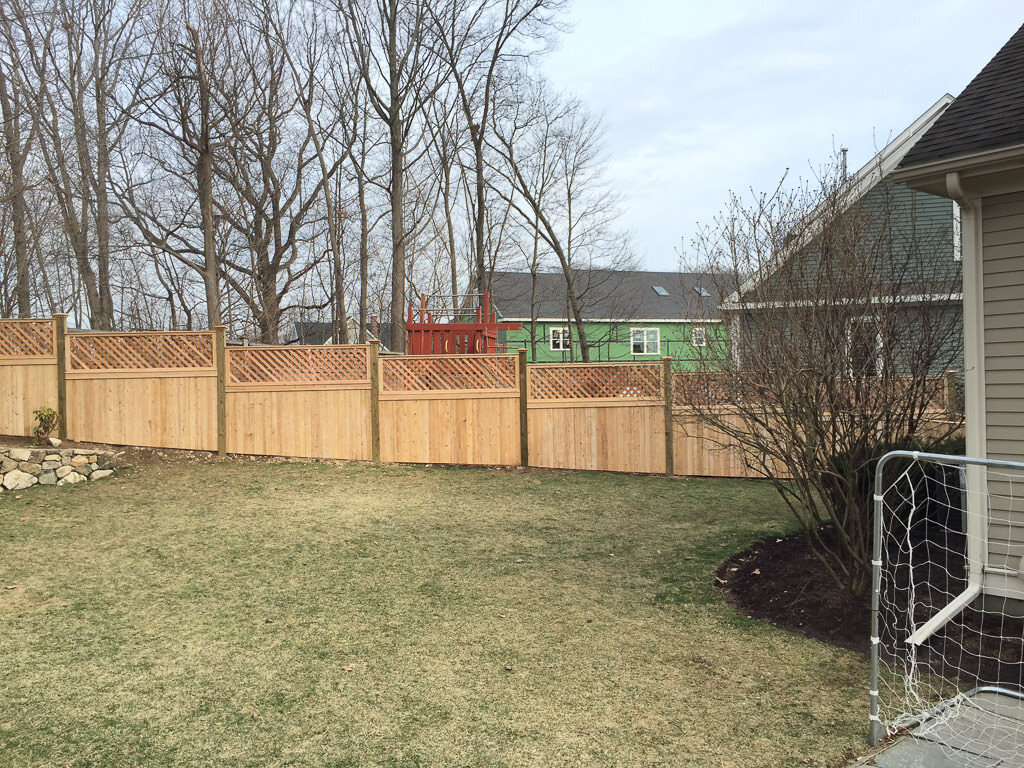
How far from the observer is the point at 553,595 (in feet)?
17.5

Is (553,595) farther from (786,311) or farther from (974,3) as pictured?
(974,3)

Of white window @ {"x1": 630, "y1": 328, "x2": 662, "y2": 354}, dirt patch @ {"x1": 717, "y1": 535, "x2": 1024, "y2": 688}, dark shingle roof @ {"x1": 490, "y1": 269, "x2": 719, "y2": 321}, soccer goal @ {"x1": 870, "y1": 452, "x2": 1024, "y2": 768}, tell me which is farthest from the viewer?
white window @ {"x1": 630, "y1": 328, "x2": 662, "y2": 354}

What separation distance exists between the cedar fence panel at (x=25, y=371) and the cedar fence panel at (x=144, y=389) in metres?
0.24

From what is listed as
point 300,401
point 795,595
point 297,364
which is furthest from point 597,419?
point 795,595

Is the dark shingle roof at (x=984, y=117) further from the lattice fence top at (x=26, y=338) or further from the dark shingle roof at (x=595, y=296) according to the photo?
the dark shingle roof at (x=595, y=296)

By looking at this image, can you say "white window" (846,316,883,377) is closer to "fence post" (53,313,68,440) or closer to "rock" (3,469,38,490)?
"rock" (3,469,38,490)

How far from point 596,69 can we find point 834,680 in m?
17.2

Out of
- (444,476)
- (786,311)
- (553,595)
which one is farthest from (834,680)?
(444,476)

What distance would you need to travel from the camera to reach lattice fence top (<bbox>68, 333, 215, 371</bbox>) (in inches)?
385

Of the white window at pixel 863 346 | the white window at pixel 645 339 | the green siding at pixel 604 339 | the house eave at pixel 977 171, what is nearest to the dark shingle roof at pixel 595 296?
the green siding at pixel 604 339

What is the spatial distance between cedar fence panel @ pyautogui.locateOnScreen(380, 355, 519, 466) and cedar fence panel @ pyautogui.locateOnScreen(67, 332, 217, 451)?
2.38 m

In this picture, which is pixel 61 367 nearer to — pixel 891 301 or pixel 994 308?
pixel 891 301

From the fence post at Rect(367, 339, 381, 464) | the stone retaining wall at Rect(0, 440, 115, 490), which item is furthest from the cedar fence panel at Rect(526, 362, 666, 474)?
the stone retaining wall at Rect(0, 440, 115, 490)

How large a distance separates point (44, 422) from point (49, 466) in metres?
0.97
